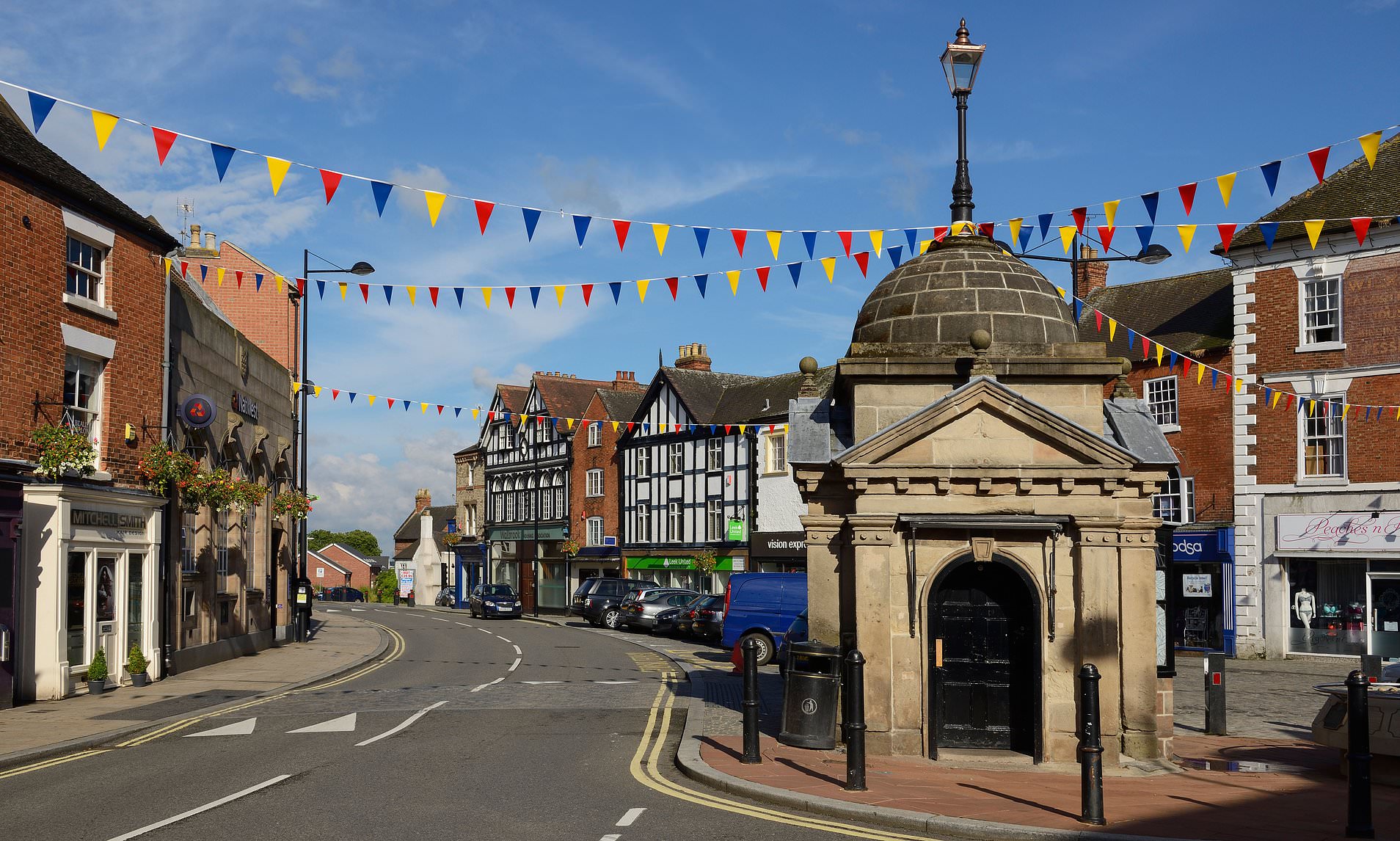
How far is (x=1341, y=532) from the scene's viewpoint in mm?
28562

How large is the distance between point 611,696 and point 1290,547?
59.1 feet

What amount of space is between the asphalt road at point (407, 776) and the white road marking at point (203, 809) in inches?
1.1

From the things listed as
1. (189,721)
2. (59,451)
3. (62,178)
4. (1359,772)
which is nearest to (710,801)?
(1359,772)

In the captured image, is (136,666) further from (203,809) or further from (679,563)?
(679,563)

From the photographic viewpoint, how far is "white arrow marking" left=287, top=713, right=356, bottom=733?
→ 16.0 meters

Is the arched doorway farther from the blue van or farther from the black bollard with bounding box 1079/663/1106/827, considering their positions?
the blue van

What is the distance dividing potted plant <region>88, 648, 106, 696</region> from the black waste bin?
12.7 meters

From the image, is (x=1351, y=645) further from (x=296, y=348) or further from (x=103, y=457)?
(x=296, y=348)

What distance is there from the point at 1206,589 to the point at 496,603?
29758 mm

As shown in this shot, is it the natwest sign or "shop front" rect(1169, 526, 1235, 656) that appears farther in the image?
"shop front" rect(1169, 526, 1235, 656)

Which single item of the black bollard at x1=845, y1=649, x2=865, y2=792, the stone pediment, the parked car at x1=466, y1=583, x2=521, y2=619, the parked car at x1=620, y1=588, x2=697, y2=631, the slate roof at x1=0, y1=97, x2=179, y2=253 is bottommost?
the parked car at x1=466, y1=583, x2=521, y2=619

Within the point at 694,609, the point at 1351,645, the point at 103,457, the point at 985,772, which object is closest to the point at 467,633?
the point at 694,609

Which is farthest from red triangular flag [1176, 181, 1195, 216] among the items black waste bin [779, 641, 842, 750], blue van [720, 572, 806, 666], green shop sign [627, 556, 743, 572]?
green shop sign [627, 556, 743, 572]

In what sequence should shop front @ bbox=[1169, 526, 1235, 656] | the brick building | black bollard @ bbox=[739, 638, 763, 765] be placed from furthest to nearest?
shop front @ bbox=[1169, 526, 1235, 656]
the brick building
black bollard @ bbox=[739, 638, 763, 765]
